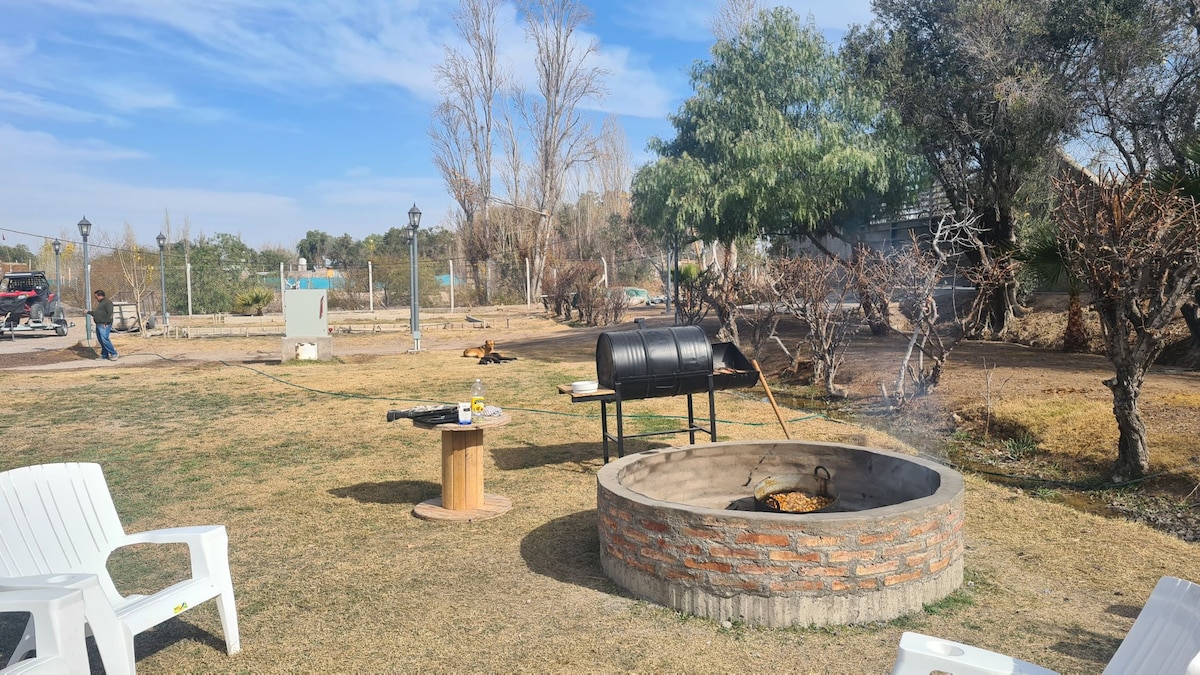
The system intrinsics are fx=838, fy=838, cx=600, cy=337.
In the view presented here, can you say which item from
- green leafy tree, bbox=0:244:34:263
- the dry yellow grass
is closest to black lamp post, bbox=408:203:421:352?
the dry yellow grass

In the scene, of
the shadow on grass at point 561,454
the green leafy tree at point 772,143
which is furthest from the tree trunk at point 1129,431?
the green leafy tree at point 772,143

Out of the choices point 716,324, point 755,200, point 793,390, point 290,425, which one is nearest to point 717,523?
point 290,425

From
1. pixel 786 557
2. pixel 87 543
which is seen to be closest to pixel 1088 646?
pixel 786 557

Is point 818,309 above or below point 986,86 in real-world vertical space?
below

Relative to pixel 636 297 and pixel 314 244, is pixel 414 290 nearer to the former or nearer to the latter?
pixel 636 297

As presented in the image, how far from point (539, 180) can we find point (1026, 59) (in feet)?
106

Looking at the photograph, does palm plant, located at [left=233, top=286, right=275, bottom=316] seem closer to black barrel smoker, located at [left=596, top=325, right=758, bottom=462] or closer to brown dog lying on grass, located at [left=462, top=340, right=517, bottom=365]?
brown dog lying on grass, located at [left=462, top=340, right=517, bottom=365]

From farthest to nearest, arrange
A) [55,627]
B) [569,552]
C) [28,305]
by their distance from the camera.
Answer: [28,305] → [569,552] → [55,627]

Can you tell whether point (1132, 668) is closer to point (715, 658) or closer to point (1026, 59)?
point (715, 658)

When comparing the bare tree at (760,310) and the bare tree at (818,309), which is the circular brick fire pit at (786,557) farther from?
the bare tree at (760,310)

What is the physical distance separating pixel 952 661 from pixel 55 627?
9.47 ft

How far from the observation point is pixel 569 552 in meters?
5.39

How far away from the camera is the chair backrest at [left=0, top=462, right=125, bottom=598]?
138 inches

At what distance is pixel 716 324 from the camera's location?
21594 millimetres
